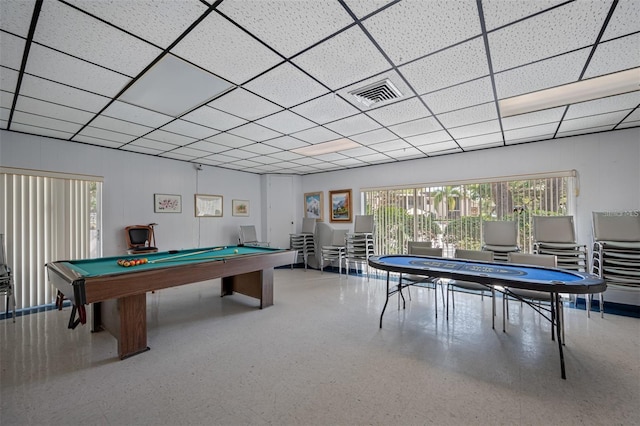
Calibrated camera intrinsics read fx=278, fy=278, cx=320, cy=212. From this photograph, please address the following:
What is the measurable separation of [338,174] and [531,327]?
5.06 meters

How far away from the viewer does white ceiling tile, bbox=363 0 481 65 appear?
1714mm

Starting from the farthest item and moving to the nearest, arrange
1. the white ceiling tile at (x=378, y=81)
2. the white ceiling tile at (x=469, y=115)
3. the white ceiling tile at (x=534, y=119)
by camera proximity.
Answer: the white ceiling tile at (x=534, y=119) < the white ceiling tile at (x=469, y=115) < the white ceiling tile at (x=378, y=81)

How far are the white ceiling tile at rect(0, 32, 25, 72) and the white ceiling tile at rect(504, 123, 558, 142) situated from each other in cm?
542

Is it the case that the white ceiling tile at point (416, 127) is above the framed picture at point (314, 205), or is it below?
above

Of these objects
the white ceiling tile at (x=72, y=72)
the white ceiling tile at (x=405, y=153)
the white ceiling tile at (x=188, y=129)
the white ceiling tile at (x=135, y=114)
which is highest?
the white ceiling tile at (x=72, y=72)

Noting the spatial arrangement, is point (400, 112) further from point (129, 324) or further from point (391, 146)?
point (129, 324)

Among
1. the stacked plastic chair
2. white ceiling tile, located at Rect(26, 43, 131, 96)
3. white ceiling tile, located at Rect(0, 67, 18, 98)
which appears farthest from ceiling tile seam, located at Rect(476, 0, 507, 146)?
white ceiling tile, located at Rect(0, 67, 18, 98)

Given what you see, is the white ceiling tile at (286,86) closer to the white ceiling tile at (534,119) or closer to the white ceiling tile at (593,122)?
the white ceiling tile at (534,119)

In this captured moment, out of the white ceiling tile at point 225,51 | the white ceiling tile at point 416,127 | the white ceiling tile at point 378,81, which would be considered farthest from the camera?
the white ceiling tile at point 416,127

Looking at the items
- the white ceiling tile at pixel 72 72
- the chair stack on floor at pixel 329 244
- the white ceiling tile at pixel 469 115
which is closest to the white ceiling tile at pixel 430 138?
the white ceiling tile at pixel 469 115

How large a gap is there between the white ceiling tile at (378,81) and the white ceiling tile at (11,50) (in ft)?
8.18

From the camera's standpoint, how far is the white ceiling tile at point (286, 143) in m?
4.44

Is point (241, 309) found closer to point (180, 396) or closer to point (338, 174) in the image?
point (180, 396)

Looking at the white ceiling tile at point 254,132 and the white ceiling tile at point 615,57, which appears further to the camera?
the white ceiling tile at point 254,132
